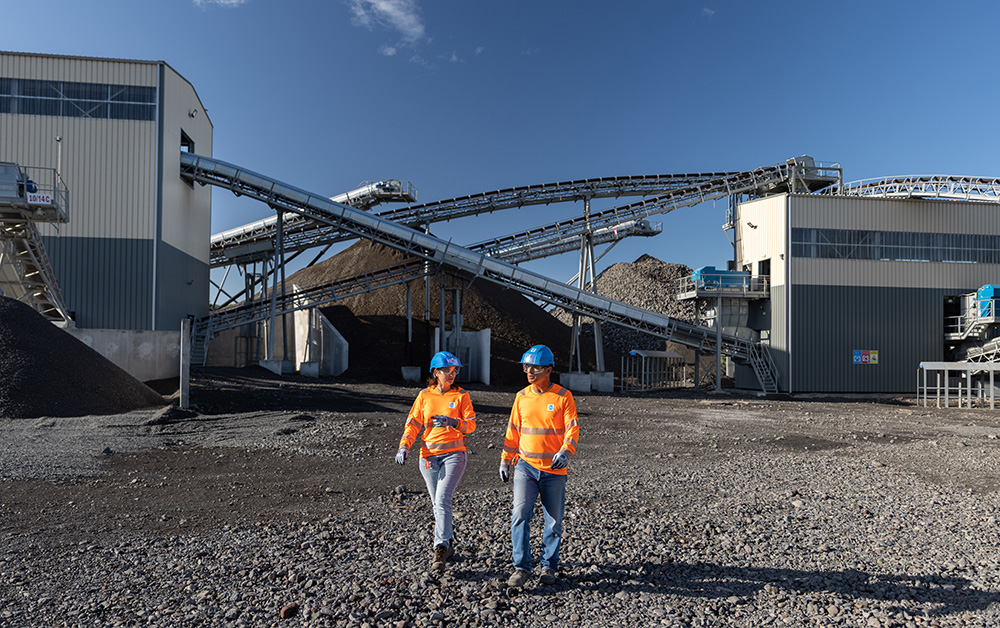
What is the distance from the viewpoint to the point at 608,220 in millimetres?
30391

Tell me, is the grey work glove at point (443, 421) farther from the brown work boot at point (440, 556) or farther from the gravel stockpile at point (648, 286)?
the gravel stockpile at point (648, 286)

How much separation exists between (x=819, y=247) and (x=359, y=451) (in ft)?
76.7

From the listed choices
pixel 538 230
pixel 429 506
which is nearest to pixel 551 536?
pixel 429 506

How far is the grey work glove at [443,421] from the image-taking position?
16.1 feet

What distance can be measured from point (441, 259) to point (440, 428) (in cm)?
2248

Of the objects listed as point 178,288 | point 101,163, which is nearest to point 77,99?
point 101,163

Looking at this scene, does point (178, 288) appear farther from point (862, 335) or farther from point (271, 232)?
point (862, 335)

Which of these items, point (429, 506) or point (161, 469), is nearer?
point (429, 506)

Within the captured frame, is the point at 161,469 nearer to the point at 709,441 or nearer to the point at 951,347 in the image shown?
the point at 709,441

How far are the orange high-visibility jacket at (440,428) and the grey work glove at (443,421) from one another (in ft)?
0.06

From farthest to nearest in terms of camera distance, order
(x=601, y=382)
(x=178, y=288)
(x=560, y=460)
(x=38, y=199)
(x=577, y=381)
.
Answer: (x=601, y=382)
(x=577, y=381)
(x=178, y=288)
(x=38, y=199)
(x=560, y=460)

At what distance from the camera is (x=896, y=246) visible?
27859 millimetres

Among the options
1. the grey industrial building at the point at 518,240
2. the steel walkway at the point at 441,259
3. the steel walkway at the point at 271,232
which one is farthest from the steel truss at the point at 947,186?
the steel walkway at the point at 271,232

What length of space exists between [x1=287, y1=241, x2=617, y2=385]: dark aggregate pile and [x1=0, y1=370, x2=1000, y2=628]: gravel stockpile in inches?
797
